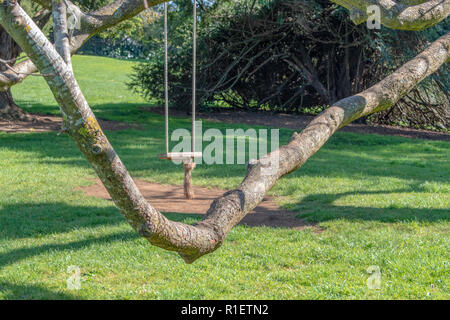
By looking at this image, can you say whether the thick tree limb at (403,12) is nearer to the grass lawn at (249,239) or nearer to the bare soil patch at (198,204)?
the grass lawn at (249,239)

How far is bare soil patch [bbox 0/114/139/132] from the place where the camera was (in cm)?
1301

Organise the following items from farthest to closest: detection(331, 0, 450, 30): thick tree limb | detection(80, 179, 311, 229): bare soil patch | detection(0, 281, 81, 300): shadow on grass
A: 1. detection(80, 179, 311, 229): bare soil patch
2. detection(331, 0, 450, 30): thick tree limb
3. detection(0, 281, 81, 300): shadow on grass

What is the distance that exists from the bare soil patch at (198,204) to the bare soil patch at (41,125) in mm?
5260

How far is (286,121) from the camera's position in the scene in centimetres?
1573

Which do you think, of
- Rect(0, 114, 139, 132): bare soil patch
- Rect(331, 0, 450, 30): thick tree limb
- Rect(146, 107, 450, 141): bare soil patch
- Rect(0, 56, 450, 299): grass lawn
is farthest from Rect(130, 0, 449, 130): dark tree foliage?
Rect(331, 0, 450, 30): thick tree limb

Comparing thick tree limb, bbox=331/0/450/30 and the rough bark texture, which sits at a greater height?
thick tree limb, bbox=331/0/450/30

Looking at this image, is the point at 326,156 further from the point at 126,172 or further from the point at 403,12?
the point at 126,172

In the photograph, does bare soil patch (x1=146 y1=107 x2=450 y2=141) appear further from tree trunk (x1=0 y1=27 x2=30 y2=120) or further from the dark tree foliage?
tree trunk (x1=0 y1=27 x2=30 y2=120)

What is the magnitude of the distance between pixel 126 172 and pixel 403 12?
3743mm

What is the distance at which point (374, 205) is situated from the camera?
23.2 ft

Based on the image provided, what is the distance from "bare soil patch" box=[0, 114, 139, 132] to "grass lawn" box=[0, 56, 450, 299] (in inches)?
103

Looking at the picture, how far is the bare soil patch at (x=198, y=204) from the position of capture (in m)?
6.57

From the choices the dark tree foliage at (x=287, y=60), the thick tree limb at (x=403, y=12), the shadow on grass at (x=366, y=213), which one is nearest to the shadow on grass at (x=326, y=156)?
the shadow on grass at (x=366, y=213)
